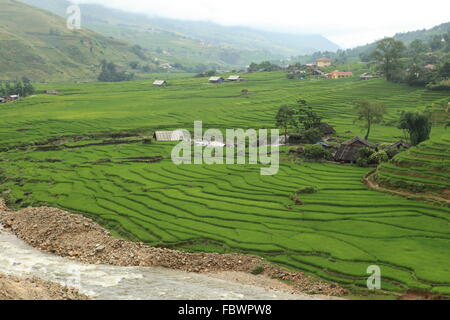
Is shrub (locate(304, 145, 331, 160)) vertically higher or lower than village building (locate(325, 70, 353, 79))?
lower

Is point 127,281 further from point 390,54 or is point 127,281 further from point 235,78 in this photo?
point 235,78

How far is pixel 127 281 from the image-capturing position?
28672 mm

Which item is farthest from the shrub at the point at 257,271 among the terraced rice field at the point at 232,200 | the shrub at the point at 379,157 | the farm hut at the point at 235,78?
the farm hut at the point at 235,78

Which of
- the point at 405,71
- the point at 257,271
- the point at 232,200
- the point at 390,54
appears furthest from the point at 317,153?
the point at 405,71

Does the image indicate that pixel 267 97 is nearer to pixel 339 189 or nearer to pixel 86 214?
pixel 339 189

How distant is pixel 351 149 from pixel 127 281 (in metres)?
34.2

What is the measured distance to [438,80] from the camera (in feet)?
308

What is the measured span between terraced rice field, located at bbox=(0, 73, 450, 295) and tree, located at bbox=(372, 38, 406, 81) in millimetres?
20863

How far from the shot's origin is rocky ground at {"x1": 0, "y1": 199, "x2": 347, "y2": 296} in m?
28.9

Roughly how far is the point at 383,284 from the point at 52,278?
20493 millimetres

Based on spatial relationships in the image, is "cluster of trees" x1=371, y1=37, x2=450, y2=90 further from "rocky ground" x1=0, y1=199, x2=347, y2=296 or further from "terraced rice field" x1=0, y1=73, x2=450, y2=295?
"rocky ground" x1=0, y1=199, x2=347, y2=296

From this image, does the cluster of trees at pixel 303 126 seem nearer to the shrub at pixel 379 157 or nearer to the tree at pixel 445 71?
the shrub at pixel 379 157

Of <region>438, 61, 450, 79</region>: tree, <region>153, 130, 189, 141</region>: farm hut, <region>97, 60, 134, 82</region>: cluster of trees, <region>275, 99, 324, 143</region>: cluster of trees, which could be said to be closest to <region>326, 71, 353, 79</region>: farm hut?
<region>438, 61, 450, 79</region>: tree

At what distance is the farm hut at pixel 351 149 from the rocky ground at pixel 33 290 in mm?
36594
